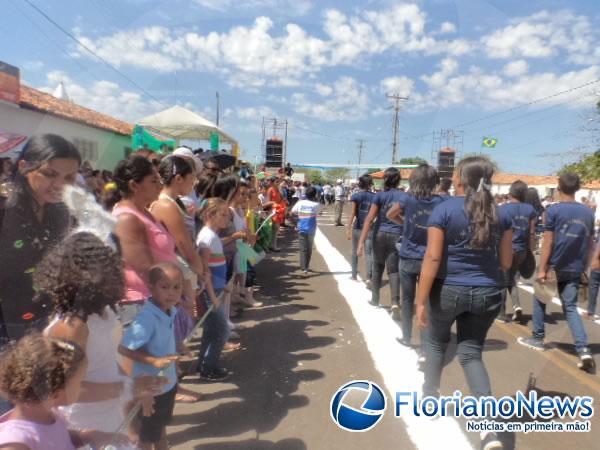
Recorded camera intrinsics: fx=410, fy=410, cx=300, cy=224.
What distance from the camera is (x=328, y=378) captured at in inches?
140

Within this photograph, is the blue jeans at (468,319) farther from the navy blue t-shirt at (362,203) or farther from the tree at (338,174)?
the tree at (338,174)

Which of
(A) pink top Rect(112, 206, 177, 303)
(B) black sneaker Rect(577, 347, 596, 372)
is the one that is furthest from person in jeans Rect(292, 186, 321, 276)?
(A) pink top Rect(112, 206, 177, 303)

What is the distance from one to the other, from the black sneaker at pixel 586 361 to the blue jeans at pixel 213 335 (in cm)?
334

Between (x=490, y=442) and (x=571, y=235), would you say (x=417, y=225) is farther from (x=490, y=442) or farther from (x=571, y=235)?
(x=490, y=442)

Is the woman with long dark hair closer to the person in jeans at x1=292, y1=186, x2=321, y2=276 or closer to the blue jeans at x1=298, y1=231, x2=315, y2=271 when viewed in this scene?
the person in jeans at x1=292, y1=186, x2=321, y2=276

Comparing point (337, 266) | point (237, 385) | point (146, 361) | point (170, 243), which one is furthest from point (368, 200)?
point (146, 361)

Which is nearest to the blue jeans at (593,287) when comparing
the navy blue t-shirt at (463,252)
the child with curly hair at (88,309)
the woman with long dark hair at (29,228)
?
the navy blue t-shirt at (463,252)

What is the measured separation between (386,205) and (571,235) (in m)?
1.97

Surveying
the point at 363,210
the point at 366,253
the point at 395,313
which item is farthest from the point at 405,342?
the point at 363,210

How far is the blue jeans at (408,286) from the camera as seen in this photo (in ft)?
13.0

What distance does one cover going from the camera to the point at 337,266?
8.73 m

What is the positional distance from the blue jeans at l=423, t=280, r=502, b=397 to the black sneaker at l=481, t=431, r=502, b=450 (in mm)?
230

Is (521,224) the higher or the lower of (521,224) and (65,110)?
the lower

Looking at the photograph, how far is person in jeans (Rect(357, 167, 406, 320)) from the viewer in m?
4.99
